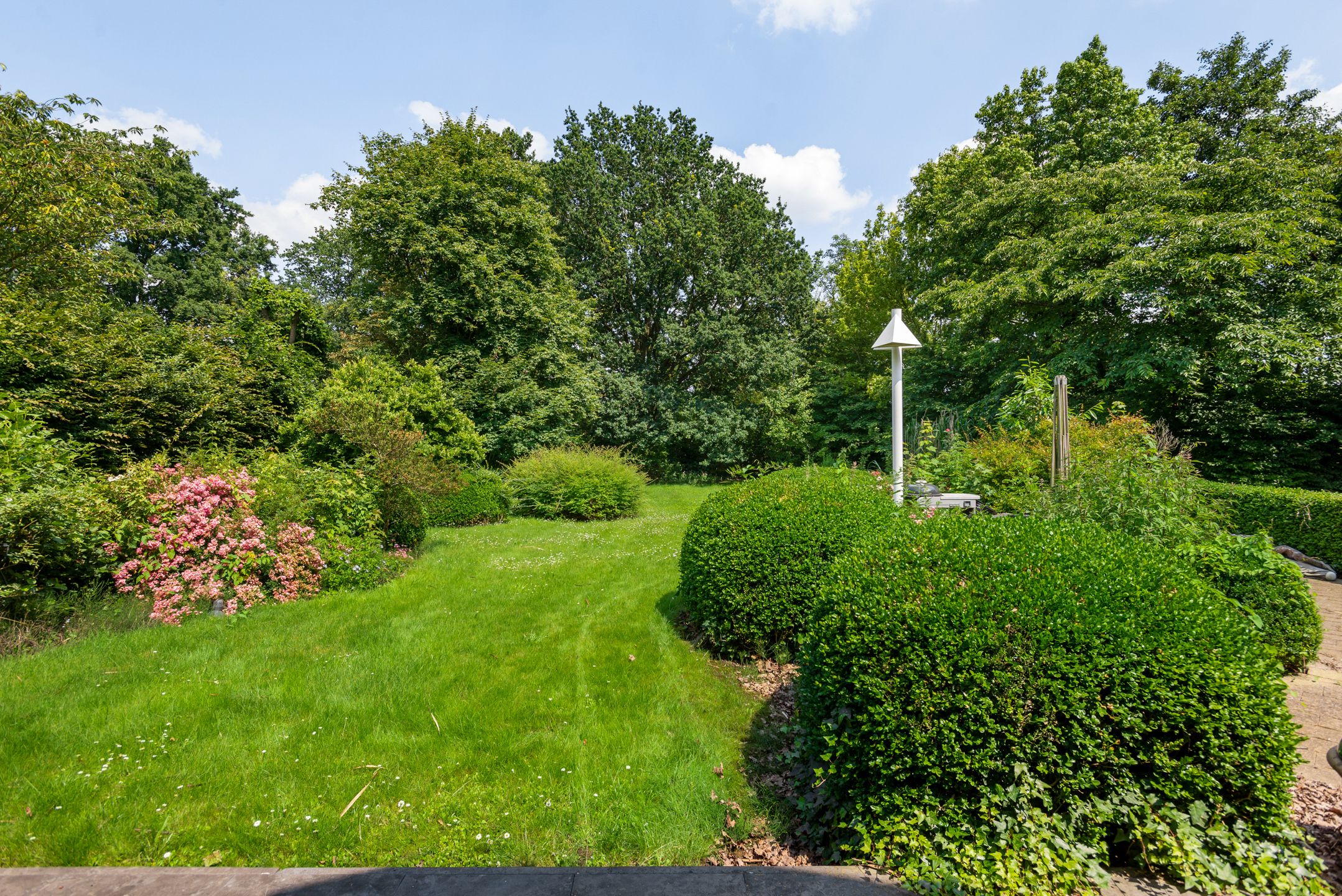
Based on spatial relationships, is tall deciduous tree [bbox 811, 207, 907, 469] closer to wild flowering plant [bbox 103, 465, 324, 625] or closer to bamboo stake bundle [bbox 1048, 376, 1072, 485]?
bamboo stake bundle [bbox 1048, 376, 1072, 485]

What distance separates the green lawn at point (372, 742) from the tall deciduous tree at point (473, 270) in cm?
1077

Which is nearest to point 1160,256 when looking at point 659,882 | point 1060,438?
point 1060,438

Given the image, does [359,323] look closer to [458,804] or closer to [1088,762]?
[458,804]

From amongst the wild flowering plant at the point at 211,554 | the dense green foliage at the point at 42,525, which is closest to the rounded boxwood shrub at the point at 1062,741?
the wild flowering plant at the point at 211,554

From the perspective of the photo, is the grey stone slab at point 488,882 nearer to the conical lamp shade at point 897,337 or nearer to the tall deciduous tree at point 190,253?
the conical lamp shade at point 897,337

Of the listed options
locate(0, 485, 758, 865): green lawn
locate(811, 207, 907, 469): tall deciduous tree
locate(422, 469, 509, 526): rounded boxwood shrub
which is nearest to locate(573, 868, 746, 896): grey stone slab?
locate(0, 485, 758, 865): green lawn

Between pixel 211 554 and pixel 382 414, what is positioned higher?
pixel 382 414

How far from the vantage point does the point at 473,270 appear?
49.6ft

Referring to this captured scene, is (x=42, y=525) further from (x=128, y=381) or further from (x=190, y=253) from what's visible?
(x=190, y=253)

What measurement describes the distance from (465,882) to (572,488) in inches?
411

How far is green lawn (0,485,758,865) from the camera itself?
2338 millimetres

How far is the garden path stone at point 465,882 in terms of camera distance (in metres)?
1.82

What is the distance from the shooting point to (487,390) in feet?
51.0

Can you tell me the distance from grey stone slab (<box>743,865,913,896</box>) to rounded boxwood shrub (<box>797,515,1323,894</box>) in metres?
0.07
